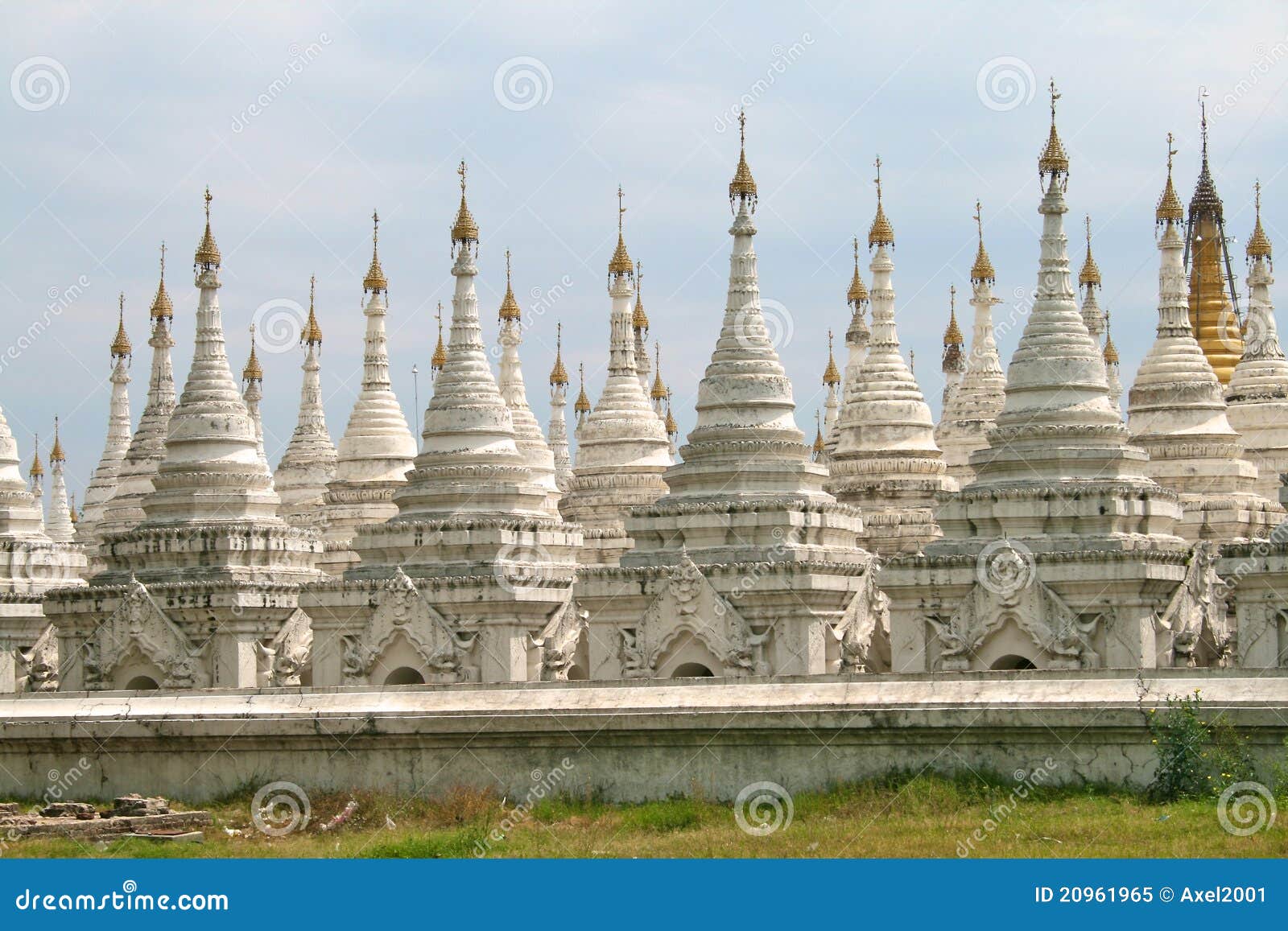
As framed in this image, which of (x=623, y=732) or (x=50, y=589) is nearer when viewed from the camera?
(x=623, y=732)

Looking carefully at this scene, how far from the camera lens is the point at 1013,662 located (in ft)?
150

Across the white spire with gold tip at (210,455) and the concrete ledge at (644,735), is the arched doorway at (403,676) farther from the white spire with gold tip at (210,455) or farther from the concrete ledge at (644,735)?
the concrete ledge at (644,735)

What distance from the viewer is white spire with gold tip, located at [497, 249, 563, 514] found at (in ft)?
Result: 201

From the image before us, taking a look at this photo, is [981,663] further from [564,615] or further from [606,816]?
[606,816]

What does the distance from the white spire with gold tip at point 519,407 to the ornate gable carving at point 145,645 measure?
9048mm

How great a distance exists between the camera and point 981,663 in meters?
45.3

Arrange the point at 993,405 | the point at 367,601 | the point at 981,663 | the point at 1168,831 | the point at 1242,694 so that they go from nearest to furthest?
the point at 1168,831 → the point at 1242,694 → the point at 981,663 → the point at 367,601 → the point at 993,405

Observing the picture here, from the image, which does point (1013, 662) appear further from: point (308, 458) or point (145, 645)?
point (308, 458)

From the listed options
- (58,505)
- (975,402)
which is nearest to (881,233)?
(975,402)

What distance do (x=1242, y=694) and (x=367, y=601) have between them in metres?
23.6

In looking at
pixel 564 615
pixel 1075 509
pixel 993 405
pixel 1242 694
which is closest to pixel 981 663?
pixel 1075 509

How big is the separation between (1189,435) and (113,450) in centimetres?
3425

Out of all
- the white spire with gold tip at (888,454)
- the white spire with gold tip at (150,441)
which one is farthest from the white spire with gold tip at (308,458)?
the white spire with gold tip at (888,454)

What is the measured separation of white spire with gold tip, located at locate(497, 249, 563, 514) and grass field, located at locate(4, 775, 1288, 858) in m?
23.9
